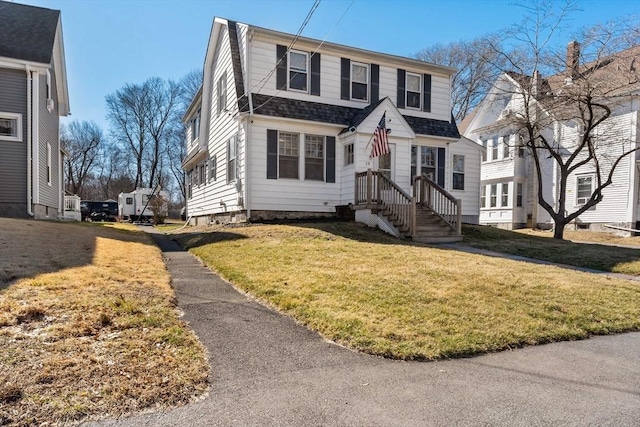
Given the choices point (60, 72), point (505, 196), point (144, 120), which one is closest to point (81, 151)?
point (144, 120)

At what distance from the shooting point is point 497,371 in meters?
3.32

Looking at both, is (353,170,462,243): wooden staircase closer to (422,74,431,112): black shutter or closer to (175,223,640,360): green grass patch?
(175,223,640,360): green grass patch

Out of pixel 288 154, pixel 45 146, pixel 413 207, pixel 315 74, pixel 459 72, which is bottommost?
pixel 413 207

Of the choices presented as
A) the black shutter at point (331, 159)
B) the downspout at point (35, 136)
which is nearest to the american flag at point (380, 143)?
the black shutter at point (331, 159)

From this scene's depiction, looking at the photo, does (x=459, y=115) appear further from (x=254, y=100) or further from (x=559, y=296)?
(x=559, y=296)

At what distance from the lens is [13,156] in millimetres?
13750

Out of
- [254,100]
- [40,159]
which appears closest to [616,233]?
[254,100]

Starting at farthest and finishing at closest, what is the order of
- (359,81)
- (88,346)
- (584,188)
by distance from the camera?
(584,188) < (359,81) < (88,346)

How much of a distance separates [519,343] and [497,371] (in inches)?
34.0

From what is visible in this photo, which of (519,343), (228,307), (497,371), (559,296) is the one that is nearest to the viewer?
(497,371)

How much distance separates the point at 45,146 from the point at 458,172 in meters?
17.1

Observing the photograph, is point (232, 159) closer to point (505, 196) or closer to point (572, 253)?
point (572, 253)

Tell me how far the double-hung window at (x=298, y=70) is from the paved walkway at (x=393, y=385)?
1113cm

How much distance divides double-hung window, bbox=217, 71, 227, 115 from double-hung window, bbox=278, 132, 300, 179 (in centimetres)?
327
